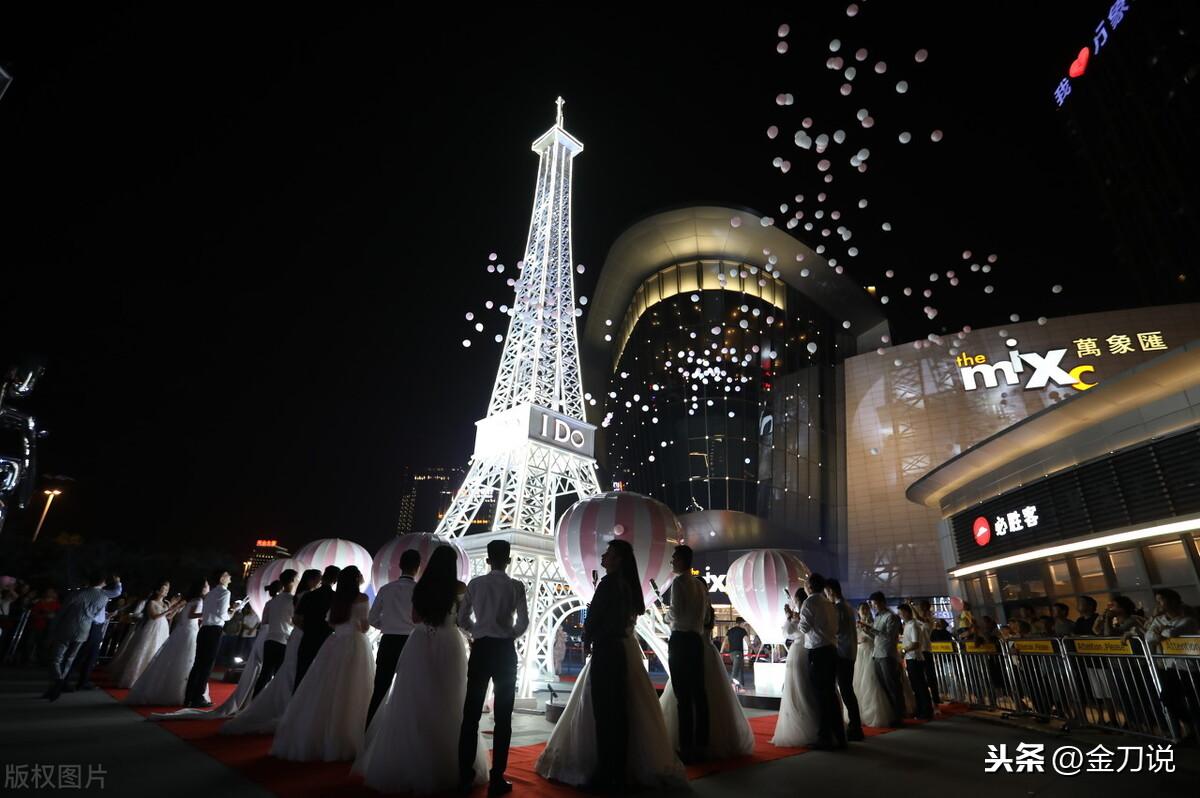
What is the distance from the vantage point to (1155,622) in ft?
19.0

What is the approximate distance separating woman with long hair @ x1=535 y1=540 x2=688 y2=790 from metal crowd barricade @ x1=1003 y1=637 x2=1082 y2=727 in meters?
5.58

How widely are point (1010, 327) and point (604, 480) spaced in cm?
2130

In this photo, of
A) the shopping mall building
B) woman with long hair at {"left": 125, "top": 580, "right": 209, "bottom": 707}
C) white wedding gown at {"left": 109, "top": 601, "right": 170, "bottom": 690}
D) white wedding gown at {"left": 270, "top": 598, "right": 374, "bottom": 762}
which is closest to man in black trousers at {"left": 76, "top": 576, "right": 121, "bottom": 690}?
white wedding gown at {"left": 109, "top": 601, "right": 170, "bottom": 690}

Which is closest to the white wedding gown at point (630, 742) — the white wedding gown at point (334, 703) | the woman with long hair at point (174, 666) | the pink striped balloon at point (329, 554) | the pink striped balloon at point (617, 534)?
the white wedding gown at point (334, 703)

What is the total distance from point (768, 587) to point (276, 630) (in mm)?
7633

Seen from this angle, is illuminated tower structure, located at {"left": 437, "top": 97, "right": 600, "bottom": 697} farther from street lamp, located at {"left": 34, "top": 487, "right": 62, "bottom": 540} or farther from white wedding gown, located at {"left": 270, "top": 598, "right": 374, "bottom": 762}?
street lamp, located at {"left": 34, "top": 487, "right": 62, "bottom": 540}

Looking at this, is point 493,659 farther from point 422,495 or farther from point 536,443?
point 422,495

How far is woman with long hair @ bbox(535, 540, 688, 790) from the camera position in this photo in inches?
143

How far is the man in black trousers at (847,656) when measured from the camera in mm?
5660

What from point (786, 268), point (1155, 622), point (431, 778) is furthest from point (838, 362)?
point (431, 778)

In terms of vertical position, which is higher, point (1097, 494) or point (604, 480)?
point (604, 480)

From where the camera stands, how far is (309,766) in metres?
4.09

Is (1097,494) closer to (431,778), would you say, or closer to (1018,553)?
(1018,553)

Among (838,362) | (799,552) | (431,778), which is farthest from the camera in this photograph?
(838,362)
